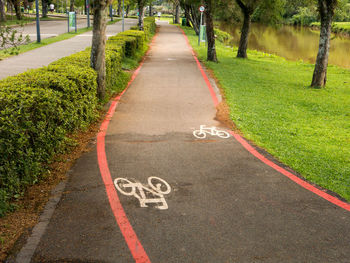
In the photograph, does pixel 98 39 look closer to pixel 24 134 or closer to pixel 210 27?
pixel 24 134

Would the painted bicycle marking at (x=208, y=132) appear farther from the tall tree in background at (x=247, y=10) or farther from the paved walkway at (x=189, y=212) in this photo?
the tall tree in background at (x=247, y=10)

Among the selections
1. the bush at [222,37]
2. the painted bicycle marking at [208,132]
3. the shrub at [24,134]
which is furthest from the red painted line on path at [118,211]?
the bush at [222,37]

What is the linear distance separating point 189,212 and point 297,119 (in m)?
6.01

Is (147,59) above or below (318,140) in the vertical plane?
above

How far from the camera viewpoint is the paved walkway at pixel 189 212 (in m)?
4.13

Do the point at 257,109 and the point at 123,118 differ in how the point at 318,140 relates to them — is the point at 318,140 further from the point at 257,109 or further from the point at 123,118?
the point at 123,118

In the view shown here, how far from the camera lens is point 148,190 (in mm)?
5590

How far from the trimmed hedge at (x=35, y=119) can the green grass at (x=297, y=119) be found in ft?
12.7

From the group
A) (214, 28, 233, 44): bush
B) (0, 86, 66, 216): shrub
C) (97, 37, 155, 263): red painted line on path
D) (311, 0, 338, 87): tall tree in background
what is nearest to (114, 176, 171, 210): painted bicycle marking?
(97, 37, 155, 263): red painted line on path

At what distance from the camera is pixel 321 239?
4.43m

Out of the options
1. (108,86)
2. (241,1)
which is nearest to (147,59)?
(241,1)

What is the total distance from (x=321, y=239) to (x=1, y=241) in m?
3.79

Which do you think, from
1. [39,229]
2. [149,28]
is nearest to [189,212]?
[39,229]

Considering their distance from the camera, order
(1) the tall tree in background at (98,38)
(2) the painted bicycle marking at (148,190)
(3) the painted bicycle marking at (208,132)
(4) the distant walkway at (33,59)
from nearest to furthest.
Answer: (2) the painted bicycle marking at (148,190) → (3) the painted bicycle marking at (208,132) → (1) the tall tree in background at (98,38) → (4) the distant walkway at (33,59)
